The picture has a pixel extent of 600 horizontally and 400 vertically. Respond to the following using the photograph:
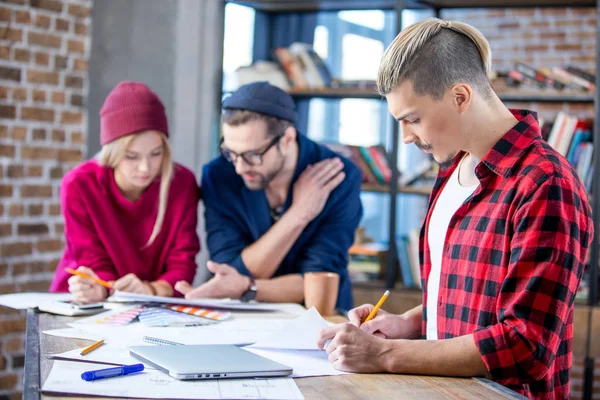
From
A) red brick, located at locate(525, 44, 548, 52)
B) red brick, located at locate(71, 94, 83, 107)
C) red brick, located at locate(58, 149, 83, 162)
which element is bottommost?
red brick, located at locate(58, 149, 83, 162)

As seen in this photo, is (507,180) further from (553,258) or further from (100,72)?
(100,72)

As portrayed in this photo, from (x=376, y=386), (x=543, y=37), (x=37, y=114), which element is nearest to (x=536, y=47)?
(x=543, y=37)

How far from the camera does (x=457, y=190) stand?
5.20 ft

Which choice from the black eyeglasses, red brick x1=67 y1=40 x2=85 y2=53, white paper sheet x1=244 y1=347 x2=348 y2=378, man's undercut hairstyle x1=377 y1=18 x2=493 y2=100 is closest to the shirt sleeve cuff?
white paper sheet x1=244 y1=347 x2=348 y2=378

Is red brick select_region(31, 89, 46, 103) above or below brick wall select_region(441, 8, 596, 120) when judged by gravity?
below

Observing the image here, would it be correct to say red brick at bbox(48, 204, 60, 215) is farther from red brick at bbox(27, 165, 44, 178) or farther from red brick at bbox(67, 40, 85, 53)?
red brick at bbox(67, 40, 85, 53)

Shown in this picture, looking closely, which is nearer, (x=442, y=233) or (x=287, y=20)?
(x=442, y=233)

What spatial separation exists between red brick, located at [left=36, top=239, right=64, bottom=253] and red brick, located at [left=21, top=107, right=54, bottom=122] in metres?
0.52

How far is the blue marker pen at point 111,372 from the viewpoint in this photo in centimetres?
114

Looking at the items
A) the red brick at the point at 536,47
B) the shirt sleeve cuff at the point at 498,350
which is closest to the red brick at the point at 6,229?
the shirt sleeve cuff at the point at 498,350

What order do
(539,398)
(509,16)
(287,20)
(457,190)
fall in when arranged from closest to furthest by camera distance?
1. (539,398)
2. (457,190)
3. (287,20)
4. (509,16)

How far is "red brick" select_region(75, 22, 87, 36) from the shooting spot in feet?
10.9

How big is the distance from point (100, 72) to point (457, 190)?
7.45 ft

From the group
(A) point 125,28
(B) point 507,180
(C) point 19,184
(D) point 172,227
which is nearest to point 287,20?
(A) point 125,28
